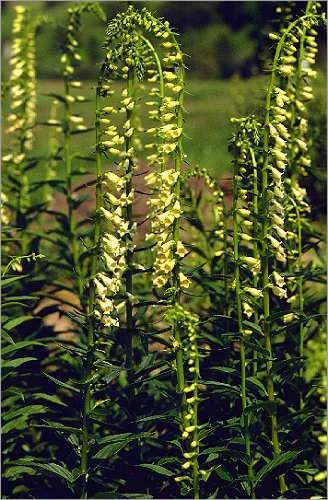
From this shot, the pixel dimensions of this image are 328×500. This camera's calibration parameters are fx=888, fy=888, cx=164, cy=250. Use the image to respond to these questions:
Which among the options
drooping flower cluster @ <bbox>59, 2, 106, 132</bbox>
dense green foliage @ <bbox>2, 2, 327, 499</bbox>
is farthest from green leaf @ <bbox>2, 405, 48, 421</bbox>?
drooping flower cluster @ <bbox>59, 2, 106, 132</bbox>

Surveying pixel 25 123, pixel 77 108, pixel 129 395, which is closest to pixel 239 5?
pixel 77 108

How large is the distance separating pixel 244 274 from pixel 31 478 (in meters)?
1.69

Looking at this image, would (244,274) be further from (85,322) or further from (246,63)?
(246,63)

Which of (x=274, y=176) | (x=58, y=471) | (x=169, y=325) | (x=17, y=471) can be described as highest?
(x=274, y=176)

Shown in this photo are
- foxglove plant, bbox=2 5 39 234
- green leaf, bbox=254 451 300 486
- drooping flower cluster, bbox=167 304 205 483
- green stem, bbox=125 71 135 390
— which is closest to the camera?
drooping flower cluster, bbox=167 304 205 483

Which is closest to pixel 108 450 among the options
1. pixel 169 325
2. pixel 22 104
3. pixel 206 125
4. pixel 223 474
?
pixel 223 474

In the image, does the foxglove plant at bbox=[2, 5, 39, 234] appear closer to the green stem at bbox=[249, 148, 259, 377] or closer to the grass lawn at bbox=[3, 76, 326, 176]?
the green stem at bbox=[249, 148, 259, 377]

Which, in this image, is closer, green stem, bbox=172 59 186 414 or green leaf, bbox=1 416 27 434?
green stem, bbox=172 59 186 414

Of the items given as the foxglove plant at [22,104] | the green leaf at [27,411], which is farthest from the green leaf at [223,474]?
the foxglove plant at [22,104]

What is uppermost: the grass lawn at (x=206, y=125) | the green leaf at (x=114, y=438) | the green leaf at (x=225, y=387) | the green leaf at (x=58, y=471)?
the green leaf at (x=225, y=387)

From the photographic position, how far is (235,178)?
4.12m

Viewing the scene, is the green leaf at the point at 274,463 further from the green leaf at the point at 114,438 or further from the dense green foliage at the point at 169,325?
the green leaf at the point at 114,438

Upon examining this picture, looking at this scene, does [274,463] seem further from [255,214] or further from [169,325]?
[255,214]

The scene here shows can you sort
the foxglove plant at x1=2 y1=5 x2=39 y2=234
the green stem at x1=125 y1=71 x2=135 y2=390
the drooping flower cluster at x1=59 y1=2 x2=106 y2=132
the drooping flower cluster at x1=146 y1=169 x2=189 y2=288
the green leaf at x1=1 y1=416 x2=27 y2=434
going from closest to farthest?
1. the drooping flower cluster at x1=146 y1=169 x2=189 y2=288
2. the green stem at x1=125 y1=71 x2=135 y2=390
3. the green leaf at x1=1 y1=416 x2=27 y2=434
4. the drooping flower cluster at x1=59 y1=2 x2=106 y2=132
5. the foxglove plant at x1=2 y1=5 x2=39 y2=234
